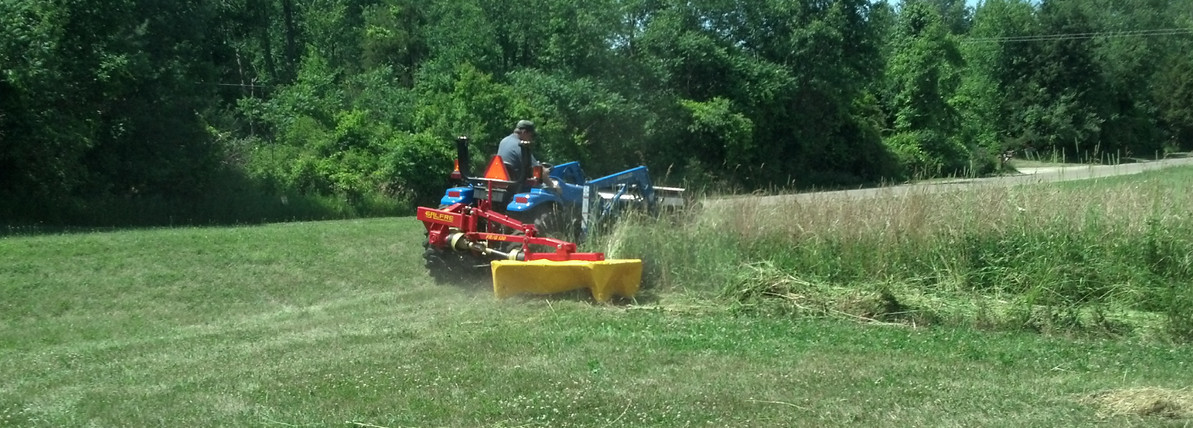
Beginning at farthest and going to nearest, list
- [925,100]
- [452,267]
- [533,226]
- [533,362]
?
[925,100]
[452,267]
[533,226]
[533,362]

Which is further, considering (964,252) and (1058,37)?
(1058,37)

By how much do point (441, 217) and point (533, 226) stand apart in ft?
4.50

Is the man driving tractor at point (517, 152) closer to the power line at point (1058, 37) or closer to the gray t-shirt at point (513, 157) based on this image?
the gray t-shirt at point (513, 157)

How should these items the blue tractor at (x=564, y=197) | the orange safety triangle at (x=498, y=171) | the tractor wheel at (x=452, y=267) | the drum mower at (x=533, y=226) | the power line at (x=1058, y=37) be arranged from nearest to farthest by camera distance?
the drum mower at (x=533, y=226) → the blue tractor at (x=564, y=197) → the orange safety triangle at (x=498, y=171) → the tractor wheel at (x=452, y=267) → the power line at (x=1058, y=37)

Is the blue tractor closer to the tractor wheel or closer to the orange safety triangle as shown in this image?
the orange safety triangle

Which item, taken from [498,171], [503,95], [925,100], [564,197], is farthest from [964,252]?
[925,100]

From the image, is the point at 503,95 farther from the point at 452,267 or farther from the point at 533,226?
the point at 533,226

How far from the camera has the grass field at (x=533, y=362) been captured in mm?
6426

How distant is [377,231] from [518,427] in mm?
11208

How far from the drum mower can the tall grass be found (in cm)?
72

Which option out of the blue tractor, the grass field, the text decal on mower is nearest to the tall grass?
the grass field

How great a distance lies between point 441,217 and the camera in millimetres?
12125

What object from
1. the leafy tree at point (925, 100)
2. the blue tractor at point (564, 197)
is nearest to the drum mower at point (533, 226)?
the blue tractor at point (564, 197)

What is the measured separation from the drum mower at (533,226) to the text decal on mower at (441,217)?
1 cm
